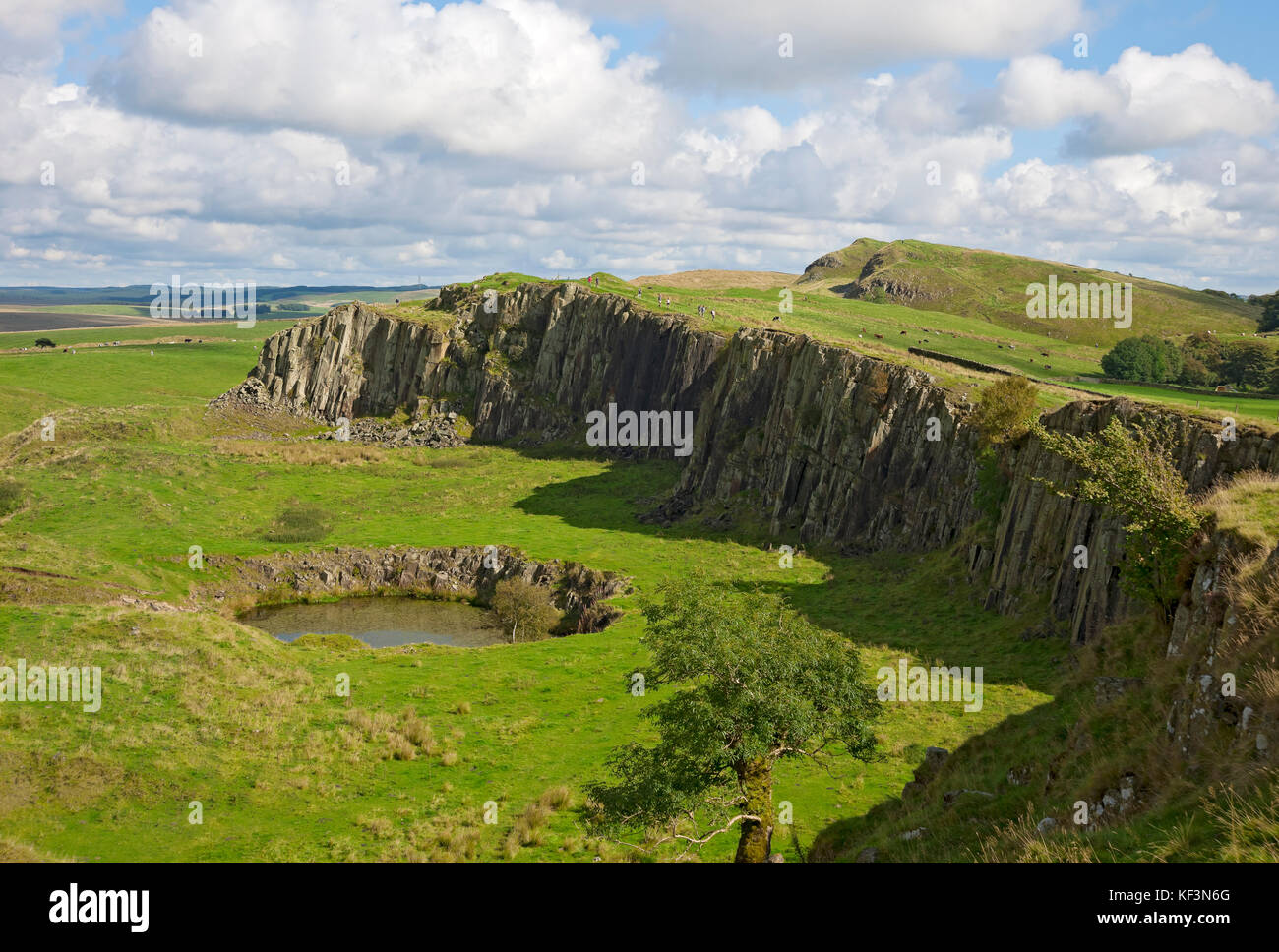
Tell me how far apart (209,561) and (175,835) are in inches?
2071

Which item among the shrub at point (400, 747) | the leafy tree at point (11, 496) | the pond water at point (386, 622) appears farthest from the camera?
the leafy tree at point (11, 496)

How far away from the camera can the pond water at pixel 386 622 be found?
2921 inches

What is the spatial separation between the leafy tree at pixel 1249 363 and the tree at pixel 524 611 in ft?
317

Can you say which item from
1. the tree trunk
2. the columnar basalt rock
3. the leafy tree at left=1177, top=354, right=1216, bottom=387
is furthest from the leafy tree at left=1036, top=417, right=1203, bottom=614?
the leafy tree at left=1177, top=354, right=1216, bottom=387

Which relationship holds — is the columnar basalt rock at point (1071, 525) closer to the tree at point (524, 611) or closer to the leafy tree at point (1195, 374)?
the tree at point (524, 611)

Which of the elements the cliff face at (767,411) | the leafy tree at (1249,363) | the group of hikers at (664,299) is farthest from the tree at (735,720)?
the leafy tree at (1249,363)

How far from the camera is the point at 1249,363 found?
118375 millimetres

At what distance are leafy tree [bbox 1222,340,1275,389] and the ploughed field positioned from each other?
76.5 m

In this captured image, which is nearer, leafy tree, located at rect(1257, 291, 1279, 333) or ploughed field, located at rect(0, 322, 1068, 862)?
ploughed field, located at rect(0, 322, 1068, 862)

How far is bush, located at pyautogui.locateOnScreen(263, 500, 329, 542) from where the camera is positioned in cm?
8862

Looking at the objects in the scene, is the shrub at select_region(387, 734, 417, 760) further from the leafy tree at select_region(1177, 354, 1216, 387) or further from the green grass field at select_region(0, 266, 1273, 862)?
the leafy tree at select_region(1177, 354, 1216, 387)

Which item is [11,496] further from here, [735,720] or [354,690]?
[735,720]

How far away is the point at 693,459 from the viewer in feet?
331
